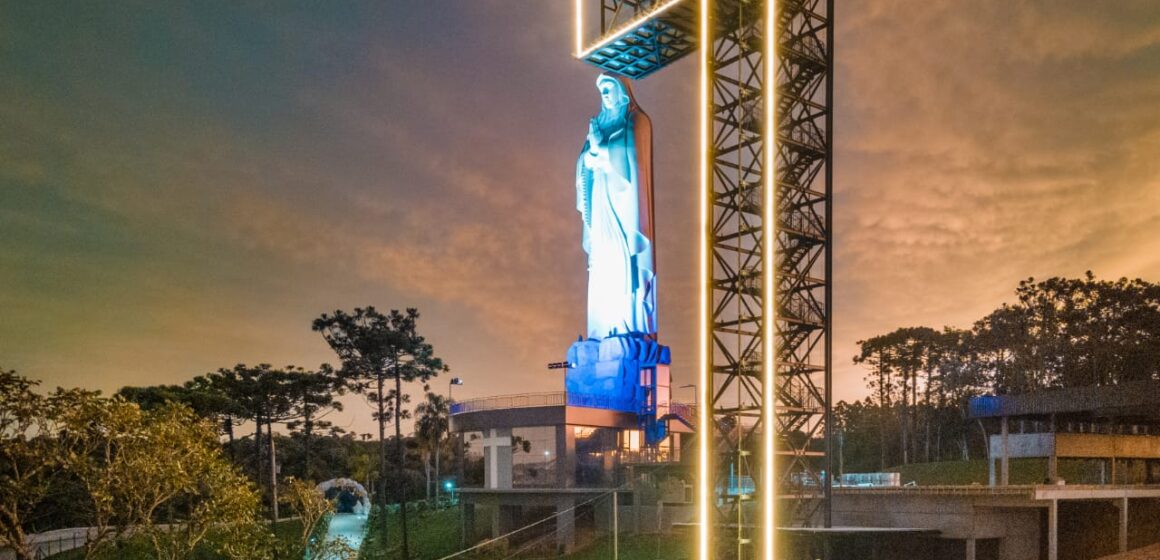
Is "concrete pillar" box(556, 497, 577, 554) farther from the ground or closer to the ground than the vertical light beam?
closer to the ground

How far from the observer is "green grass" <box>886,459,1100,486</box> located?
44.8 metres

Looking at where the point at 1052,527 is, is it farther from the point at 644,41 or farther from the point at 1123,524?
the point at 644,41

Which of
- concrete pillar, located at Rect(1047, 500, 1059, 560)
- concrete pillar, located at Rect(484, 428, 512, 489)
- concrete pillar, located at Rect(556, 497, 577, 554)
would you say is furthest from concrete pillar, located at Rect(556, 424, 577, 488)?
concrete pillar, located at Rect(1047, 500, 1059, 560)

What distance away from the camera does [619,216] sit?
41312 mm

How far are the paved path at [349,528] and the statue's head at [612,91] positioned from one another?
20401 millimetres

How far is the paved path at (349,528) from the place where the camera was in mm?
38781

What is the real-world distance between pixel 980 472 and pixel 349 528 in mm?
31556

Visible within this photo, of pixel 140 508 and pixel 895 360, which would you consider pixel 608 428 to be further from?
pixel 895 360

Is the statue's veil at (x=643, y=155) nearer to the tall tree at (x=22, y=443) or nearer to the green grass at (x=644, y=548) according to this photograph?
the green grass at (x=644, y=548)

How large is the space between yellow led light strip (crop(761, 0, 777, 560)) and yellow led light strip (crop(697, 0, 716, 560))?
765mm

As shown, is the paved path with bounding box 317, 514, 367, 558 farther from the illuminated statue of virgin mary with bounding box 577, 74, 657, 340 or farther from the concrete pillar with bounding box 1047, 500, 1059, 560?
the concrete pillar with bounding box 1047, 500, 1059, 560

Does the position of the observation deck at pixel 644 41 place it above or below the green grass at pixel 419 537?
above

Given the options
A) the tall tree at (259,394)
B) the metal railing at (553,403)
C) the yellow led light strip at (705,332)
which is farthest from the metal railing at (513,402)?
the yellow led light strip at (705,332)

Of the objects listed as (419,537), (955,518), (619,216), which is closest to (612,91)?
(619,216)
